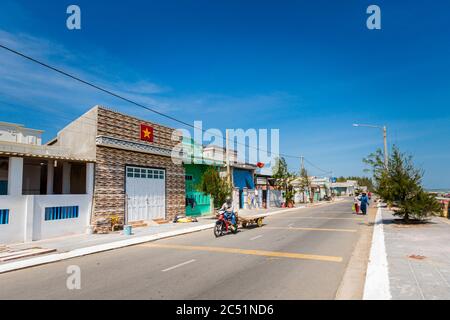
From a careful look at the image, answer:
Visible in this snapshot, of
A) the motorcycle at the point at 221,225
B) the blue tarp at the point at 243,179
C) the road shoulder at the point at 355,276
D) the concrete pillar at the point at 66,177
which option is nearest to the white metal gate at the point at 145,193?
the concrete pillar at the point at 66,177

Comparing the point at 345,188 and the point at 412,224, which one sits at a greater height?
the point at 345,188

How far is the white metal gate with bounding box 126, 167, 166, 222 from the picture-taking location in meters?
20.3

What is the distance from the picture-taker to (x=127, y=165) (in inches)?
794

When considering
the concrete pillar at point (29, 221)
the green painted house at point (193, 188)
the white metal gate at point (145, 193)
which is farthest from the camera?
the green painted house at point (193, 188)

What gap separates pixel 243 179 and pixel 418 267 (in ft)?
94.0

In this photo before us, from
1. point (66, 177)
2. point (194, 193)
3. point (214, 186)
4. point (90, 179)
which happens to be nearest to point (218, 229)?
point (90, 179)

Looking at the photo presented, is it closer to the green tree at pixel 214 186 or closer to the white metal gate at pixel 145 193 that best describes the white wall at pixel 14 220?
the white metal gate at pixel 145 193

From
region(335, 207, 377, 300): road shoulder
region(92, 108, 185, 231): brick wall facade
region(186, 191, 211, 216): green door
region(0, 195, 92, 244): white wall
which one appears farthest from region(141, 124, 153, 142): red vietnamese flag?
region(335, 207, 377, 300): road shoulder

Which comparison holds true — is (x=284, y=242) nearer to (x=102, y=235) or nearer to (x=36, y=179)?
(x=102, y=235)

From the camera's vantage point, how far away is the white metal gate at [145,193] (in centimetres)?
2027

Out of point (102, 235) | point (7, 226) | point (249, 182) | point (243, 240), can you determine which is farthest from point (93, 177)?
point (249, 182)

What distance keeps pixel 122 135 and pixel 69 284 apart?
13.7m

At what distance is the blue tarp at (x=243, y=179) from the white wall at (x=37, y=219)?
19.7 meters

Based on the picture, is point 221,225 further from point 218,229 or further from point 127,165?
point 127,165
